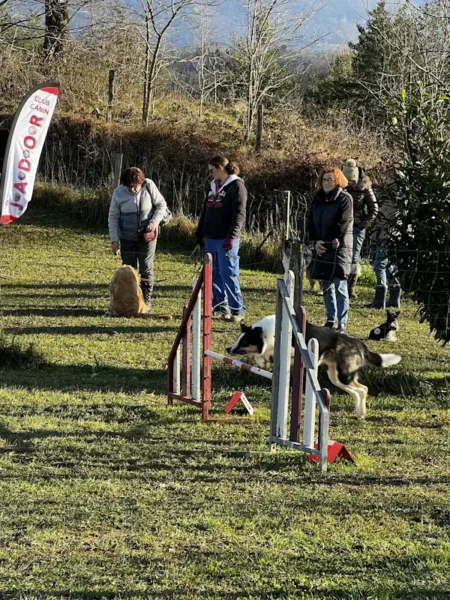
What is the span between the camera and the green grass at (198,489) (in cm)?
380

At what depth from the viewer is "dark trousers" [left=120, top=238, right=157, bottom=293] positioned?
36.1 ft

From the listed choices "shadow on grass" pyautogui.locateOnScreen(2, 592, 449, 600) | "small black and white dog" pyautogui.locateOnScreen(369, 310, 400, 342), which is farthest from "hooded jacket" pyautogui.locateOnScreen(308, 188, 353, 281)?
"shadow on grass" pyautogui.locateOnScreen(2, 592, 449, 600)

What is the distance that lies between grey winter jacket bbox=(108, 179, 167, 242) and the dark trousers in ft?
0.44

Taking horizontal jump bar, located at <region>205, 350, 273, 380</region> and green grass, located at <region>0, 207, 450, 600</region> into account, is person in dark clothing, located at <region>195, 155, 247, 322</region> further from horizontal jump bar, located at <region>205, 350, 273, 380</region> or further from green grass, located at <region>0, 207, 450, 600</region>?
horizontal jump bar, located at <region>205, 350, 273, 380</region>

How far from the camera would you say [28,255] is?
16.4 meters

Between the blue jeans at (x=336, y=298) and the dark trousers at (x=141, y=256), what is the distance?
97.1 inches

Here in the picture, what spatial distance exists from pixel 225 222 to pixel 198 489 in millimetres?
5783

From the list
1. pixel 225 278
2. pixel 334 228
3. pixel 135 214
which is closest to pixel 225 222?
pixel 225 278

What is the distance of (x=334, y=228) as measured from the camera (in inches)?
370

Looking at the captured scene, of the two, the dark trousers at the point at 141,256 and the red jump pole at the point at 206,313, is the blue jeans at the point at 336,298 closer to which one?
the dark trousers at the point at 141,256

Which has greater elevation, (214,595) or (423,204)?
(423,204)

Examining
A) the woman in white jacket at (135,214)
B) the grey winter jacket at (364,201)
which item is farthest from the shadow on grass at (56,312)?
the grey winter jacket at (364,201)

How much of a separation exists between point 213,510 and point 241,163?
18.2m

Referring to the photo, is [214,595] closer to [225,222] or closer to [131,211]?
[225,222]
